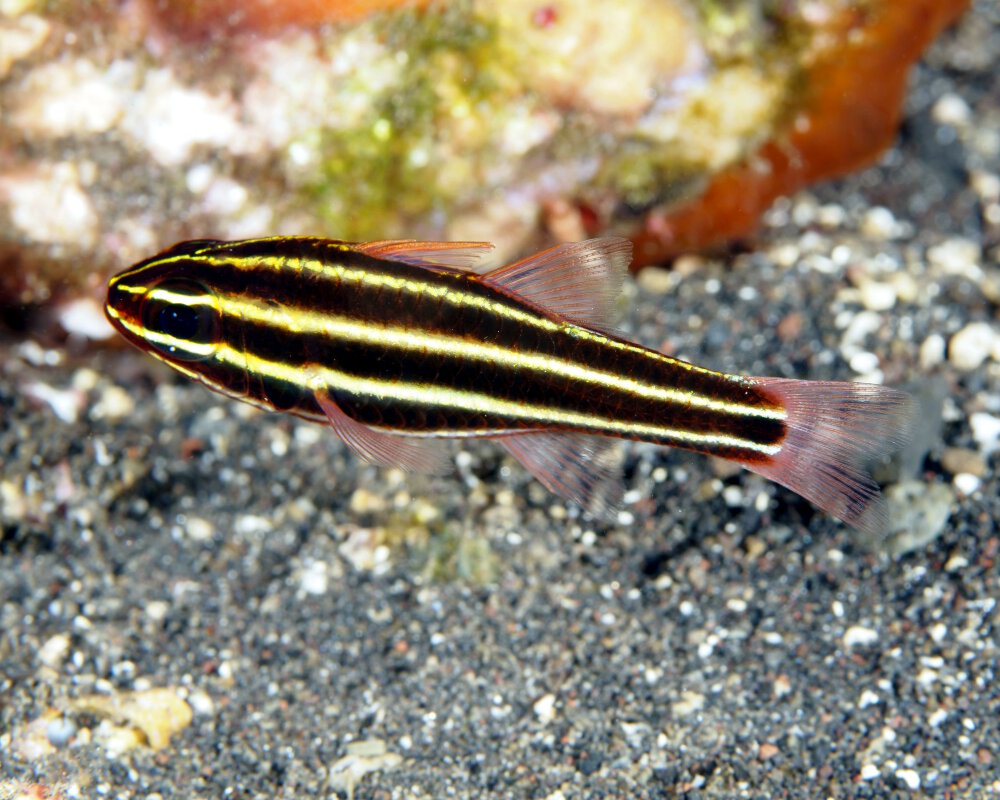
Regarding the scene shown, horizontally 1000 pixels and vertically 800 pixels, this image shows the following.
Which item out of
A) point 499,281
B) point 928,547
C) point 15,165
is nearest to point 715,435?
point 499,281

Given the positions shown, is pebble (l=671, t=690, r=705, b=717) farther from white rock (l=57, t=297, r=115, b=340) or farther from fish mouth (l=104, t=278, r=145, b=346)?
white rock (l=57, t=297, r=115, b=340)

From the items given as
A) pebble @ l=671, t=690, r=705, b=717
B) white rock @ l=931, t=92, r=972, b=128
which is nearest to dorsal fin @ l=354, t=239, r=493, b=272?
pebble @ l=671, t=690, r=705, b=717

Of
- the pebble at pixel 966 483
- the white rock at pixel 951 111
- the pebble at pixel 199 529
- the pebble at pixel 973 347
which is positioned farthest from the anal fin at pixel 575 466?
the white rock at pixel 951 111

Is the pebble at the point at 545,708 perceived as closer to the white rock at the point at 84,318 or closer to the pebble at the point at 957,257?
the white rock at the point at 84,318

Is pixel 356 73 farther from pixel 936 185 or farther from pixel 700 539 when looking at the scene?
pixel 936 185

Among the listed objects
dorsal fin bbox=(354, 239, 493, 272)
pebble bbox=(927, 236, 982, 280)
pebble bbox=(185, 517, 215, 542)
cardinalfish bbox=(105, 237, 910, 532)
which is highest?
dorsal fin bbox=(354, 239, 493, 272)

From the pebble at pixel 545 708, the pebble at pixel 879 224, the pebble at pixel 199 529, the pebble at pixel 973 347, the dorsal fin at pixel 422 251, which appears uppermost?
the dorsal fin at pixel 422 251
